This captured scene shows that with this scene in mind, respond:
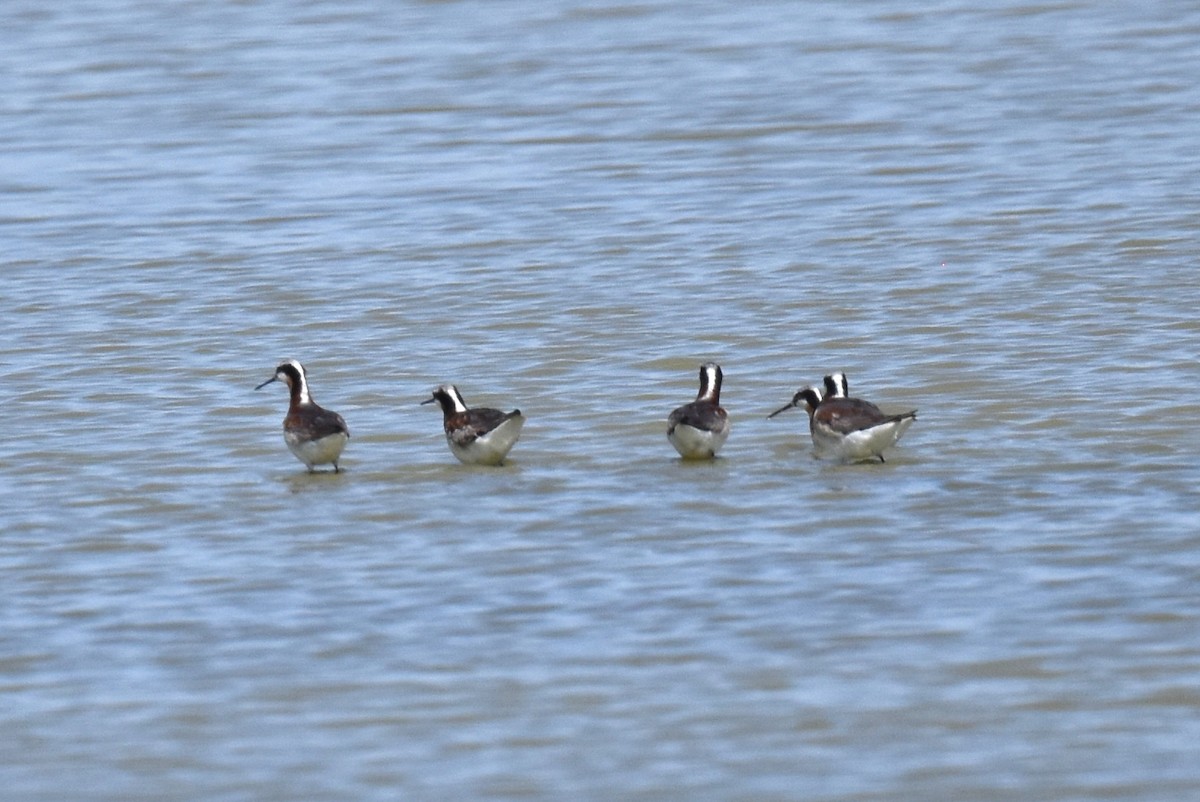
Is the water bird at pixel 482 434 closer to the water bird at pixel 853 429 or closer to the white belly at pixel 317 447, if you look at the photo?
the white belly at pixel 317 447

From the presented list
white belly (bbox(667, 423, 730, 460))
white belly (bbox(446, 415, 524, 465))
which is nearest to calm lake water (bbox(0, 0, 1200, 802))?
white belly (bbox(446, 415, 524, 465))

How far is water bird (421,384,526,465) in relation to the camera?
1341 cm

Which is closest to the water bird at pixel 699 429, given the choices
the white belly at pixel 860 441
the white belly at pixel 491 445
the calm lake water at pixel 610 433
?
the calm lake water at pixel 610 433

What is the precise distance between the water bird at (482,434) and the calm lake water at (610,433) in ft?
0.39

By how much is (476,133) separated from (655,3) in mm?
10709

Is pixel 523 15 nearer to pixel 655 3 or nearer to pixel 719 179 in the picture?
pixel 655 3

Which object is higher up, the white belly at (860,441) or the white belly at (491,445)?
the white belly at (491,445)

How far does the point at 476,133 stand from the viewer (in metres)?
27.9

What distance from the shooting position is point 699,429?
524 inches

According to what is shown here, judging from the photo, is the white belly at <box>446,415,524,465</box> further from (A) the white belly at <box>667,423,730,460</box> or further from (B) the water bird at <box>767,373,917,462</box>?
(B) the water bird at <box>767,373,917,462</box>

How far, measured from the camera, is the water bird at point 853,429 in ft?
43.3

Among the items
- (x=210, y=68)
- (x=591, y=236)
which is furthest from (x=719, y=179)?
(x=210, y=68)

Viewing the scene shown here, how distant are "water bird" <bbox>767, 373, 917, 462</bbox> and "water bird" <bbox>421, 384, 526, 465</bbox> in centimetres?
177

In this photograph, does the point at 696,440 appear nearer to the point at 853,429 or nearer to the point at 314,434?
the point at 853,429
